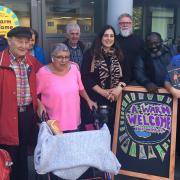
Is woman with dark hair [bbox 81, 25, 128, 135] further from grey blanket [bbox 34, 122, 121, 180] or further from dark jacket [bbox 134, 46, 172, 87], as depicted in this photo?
grey blanket [bbox 34, 122, 121, 180]

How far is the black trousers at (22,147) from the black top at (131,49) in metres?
1.25

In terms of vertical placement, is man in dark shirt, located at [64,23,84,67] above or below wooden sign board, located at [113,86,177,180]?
above

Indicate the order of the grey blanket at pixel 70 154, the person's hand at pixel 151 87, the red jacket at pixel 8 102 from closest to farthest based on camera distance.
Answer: the grey blanket at pixel 70 154 < the red jacket at pixel 8 102 < the person's hand at pixel 151 87

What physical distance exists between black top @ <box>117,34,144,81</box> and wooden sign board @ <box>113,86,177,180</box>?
0.31 m

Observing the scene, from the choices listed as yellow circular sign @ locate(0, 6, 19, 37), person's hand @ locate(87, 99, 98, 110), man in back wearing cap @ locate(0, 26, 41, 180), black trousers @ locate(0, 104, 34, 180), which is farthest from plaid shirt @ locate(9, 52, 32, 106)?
yellow circular sign @ locate(0, 6, 19, 37)

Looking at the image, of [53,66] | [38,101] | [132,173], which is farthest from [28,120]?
[132,173]

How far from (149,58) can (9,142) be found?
1751 millimetres

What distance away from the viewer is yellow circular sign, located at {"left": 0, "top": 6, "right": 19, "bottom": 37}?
4996mm

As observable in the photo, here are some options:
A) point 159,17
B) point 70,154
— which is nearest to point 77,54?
point 70,154

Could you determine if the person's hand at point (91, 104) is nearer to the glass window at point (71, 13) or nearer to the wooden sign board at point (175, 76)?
the wooden sign board at point (175, 76)

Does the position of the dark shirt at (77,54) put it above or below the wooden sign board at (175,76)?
above

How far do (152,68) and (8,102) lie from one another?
5.35 ft

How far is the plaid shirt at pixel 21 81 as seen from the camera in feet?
10.7

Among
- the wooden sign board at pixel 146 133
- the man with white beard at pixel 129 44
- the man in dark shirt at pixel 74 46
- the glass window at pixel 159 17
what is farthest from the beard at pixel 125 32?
the glass window at pixel 159 17
